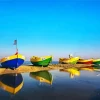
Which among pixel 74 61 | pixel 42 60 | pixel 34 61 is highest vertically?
pixel 42 60

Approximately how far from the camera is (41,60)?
224 feet

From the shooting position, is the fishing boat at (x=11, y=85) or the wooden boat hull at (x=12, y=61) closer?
the fishing boat at (x=11, y=85)

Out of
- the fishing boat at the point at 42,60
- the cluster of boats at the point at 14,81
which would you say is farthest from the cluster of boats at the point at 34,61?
the cluster of boats at the point at 14,81

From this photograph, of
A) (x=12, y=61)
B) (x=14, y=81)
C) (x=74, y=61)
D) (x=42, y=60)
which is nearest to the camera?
(x=14, y=81)

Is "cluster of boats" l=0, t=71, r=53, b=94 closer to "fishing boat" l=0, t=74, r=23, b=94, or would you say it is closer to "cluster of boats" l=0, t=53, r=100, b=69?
"fishing boat" l=0, t=74, r=23, b=94

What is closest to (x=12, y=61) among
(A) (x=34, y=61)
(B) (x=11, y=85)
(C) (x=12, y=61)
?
(C) (x=12, y=61)

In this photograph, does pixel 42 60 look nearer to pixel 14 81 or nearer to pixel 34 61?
pixel 34 61

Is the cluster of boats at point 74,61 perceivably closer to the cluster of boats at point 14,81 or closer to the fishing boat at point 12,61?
the fishing boat at point 12,61

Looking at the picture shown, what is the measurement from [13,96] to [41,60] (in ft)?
146

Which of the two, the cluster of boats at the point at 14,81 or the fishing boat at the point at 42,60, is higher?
the fishing boat at the point at 42,60

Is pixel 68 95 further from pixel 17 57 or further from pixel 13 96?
pixel 17 57

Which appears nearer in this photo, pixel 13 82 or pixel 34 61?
pixel 13 82

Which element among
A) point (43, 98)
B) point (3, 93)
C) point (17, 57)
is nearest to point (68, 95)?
point (43, 98)

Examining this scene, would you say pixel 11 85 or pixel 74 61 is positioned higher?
pixel 74 61
